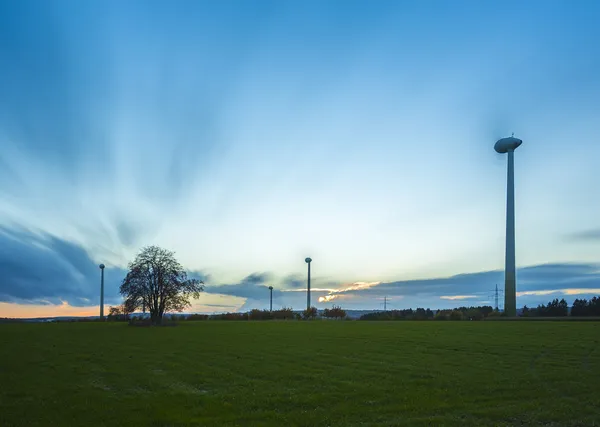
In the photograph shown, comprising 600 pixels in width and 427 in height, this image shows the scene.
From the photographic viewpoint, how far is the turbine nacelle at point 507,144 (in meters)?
108

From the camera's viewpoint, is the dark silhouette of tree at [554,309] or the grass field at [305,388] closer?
the grass field at [305,388]

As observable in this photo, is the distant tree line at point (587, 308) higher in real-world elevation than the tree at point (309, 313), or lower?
higher

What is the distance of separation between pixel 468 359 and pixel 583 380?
23.4 ft

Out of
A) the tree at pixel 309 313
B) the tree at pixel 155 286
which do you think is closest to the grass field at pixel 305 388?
the tree at pixel 155 286

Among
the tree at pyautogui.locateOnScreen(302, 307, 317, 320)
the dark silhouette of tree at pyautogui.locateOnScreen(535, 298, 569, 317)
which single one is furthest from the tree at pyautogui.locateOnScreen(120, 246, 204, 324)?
the dark silhouette of tree at pyautogui.locateOnScreen(535, 298, 569, 317)

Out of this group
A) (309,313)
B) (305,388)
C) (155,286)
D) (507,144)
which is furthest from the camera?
(309,313)

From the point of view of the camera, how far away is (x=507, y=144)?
108500mm

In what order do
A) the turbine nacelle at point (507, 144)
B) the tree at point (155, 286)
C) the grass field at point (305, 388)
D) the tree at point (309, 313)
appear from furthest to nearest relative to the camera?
the tree at point (309, 313) → the turbine nacelle at point (507, 144) → the tree at point (155, 286) → the grass field at point (305, 388)

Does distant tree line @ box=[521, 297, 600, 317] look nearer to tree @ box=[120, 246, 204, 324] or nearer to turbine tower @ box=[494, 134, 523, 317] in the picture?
turbine tower @ box=[494, 134, 523, 317]

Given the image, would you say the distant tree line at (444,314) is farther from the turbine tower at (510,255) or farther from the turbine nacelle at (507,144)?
the turbine nacelle at (507,144)

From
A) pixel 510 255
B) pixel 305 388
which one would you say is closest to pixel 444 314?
pixel 510 255

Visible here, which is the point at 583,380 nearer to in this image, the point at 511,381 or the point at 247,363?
the point at 511,381

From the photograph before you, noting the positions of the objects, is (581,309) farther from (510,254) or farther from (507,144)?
(507,144)

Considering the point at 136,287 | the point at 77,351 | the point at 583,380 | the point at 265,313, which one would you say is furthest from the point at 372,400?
the point at 265,313
